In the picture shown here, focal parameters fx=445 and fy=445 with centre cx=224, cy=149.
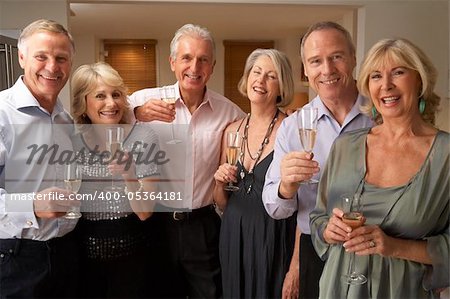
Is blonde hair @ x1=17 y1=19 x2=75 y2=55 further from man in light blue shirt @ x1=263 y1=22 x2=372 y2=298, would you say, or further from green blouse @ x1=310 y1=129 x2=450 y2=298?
green blouse @ x1=310 y1=129 x2=450 y2=298

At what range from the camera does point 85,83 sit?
1.42 metres

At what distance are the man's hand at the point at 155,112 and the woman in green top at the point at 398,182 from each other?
63 centimetres

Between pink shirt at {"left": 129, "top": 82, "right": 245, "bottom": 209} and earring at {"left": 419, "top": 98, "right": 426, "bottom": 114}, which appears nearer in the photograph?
earring at {"left": 419, "top": 98, "right": 426, "bottom": 114}

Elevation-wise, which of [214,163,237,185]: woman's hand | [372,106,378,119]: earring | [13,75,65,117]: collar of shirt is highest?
[13,75,65,117]: collar of shirt

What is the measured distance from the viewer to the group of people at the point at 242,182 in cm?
105

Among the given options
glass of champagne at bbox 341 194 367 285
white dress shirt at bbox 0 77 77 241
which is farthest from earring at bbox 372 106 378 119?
white dress shirt at bbox 0 77 77 241

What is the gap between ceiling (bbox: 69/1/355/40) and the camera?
3.00 m

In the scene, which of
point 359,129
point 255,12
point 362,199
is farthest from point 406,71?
point 255,12

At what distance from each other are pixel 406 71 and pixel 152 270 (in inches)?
40.9

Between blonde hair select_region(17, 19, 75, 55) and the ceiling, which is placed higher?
the ceiling

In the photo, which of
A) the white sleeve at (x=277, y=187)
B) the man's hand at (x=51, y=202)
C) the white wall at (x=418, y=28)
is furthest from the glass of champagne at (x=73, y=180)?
Result: the white wall at (x=418, y=28)

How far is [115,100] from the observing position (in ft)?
4.73

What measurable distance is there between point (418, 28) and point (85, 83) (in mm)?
1038

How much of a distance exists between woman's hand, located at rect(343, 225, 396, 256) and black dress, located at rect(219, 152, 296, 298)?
0.36 m
